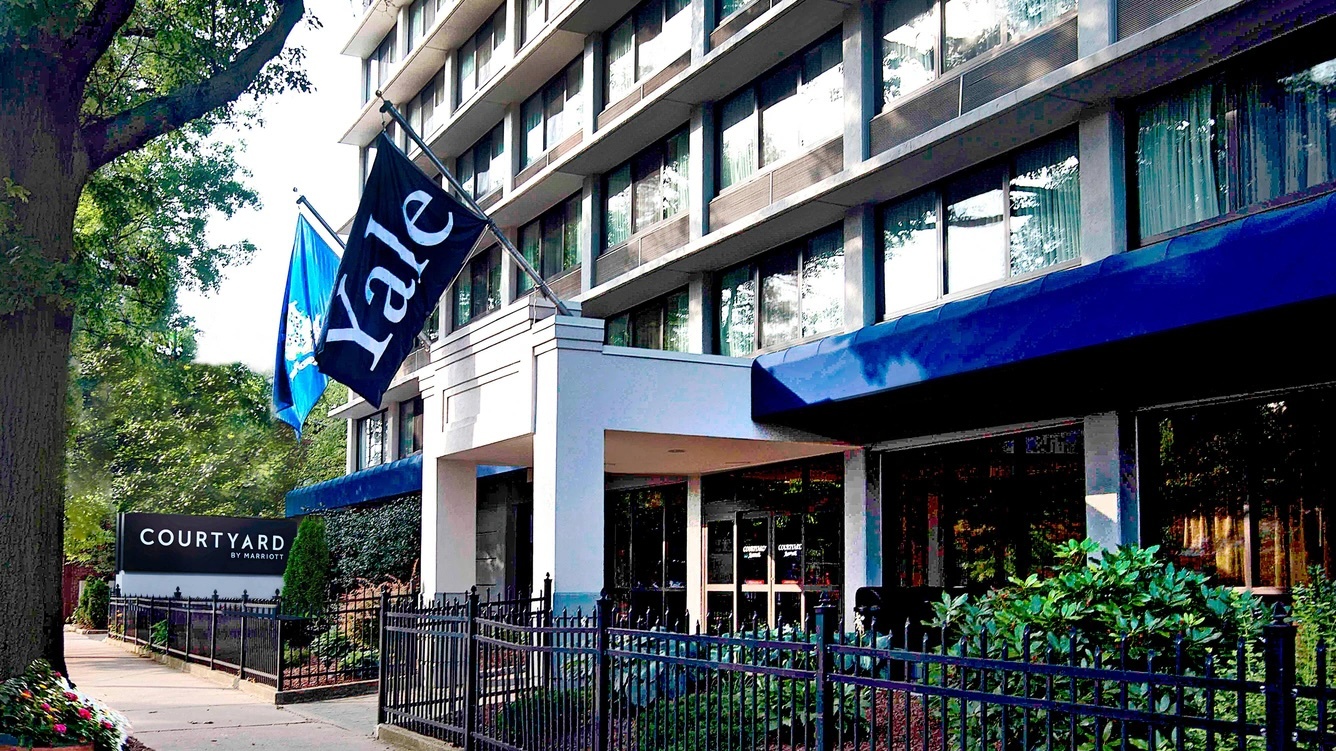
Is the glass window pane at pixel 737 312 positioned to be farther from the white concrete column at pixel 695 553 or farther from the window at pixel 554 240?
the window at pixel 554 240

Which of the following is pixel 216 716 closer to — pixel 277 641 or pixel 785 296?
pixel 277 641

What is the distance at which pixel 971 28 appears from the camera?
16.0 meters

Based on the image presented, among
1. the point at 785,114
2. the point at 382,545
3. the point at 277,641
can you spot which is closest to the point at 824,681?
the point at 277,641

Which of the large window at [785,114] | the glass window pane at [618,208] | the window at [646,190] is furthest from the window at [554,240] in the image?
the large window at [785,114]

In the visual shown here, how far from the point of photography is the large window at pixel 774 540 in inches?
756

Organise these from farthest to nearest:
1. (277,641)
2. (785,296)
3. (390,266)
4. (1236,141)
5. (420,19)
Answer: (420,19) → (785,296) → (390,266) → (277,641) → (1236,141)

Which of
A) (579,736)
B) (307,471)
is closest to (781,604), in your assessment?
(579,736)

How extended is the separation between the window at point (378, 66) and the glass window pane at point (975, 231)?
80.1 feet

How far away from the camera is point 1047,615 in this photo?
23.1 ft

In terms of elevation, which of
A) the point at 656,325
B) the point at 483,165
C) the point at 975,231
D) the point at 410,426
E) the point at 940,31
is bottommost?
the point at 410,426

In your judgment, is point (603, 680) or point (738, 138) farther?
point (738, 138)

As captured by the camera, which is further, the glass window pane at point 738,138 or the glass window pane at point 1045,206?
the glass window pane at point 738,138

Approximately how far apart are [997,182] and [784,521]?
6.82 meters

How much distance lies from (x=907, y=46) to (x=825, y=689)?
40.7 feet
